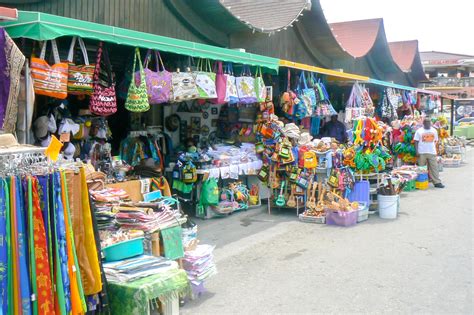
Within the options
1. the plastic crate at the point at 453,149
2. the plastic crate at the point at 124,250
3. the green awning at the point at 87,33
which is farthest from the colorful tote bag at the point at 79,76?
Answer: the plastic crate at the point at 453,149

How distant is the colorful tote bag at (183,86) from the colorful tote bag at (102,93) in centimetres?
122

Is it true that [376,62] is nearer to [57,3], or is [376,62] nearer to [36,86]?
[57,3]

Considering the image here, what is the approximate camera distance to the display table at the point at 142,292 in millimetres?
4262

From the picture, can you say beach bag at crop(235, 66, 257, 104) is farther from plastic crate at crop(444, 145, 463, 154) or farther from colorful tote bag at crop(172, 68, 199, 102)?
plastic crate at crop(444, 145, 463, 154)

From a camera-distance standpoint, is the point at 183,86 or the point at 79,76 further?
the point at 183,86

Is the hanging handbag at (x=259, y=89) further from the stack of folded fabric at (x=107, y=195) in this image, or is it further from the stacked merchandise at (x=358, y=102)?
the stacked merchandise at (x=358, y=102)

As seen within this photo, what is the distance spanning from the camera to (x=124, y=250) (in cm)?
475

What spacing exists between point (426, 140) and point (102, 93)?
32.6 feet

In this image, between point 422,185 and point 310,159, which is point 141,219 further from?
point 422,185

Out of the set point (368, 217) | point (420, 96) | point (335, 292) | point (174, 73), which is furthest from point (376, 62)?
point (335, 292)

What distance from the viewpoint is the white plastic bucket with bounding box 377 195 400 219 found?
382 inches

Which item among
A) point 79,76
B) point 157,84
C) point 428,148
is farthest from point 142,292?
point 428,148

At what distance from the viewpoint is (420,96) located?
23.1m

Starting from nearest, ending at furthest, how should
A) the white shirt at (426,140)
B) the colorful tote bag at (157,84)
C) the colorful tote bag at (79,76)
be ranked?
the colorful tote bag at (79,76) < the colorful tote bag at (157,84) < the white shirt at (426,140)
